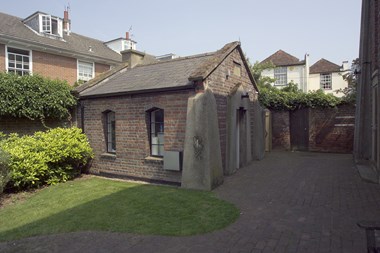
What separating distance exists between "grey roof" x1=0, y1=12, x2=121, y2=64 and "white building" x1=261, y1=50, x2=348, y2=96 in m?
18.4

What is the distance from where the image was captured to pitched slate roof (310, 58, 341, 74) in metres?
32.6

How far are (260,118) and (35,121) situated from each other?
9956 mm

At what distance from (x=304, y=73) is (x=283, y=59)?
322 cm

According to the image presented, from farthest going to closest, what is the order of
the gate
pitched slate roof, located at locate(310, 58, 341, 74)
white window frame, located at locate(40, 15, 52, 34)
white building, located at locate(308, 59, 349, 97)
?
pitched slate roof, located at locate(310, 58, 341, 74)
white building, located at locate(308, 59, 349, 97)
white window frame, located at locate(40, 15, 52, 34)
the gate

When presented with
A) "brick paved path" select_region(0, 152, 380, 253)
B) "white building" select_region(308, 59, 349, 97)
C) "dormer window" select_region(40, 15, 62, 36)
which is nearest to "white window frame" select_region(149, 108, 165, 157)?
"brick paved path" select_region(0, 152, 380, 253)

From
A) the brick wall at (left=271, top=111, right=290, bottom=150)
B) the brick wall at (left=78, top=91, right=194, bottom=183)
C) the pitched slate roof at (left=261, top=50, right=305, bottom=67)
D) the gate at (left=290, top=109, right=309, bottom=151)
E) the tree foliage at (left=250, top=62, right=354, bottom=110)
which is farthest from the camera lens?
the pitched slate roof at (left=261, top=50, right=305, bottom=67)

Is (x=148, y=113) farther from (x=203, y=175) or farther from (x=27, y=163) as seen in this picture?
(x=27, y=163)

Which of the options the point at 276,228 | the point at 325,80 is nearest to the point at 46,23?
the point at 276,228

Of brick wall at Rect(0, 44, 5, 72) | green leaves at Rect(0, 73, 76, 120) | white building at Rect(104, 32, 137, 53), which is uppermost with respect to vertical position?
white building at Rect(104, 32, 137, 53)

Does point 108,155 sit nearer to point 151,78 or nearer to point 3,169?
point 151,78

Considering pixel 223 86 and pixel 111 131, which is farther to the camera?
pixel 111 131

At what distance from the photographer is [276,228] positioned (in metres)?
4.96

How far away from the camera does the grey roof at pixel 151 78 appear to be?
9008 mm

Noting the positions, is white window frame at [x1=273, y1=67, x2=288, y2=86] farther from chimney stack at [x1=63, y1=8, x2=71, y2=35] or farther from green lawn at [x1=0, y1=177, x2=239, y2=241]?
green lawn at [x1=0, y1=177, x2=239, y2=241]
